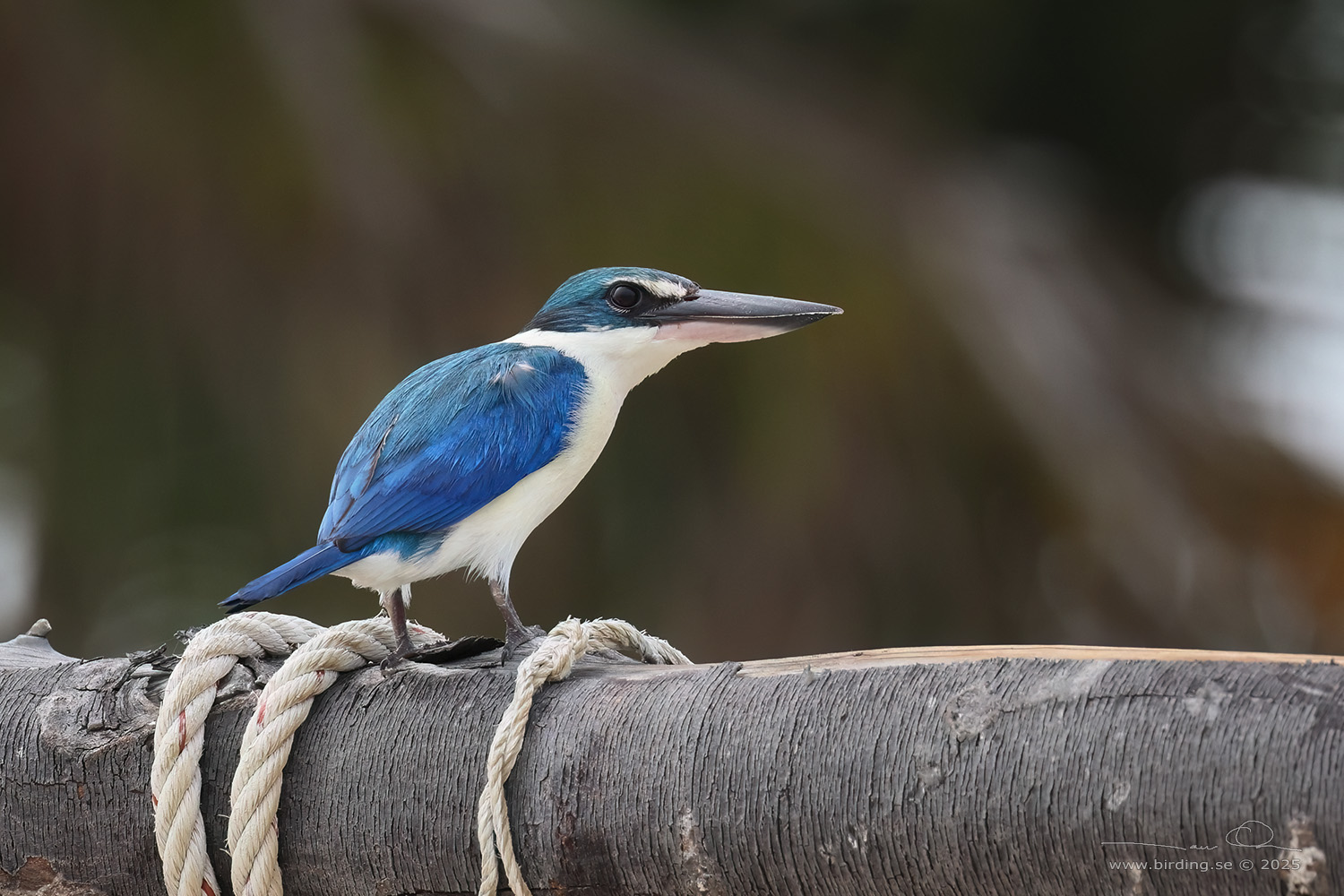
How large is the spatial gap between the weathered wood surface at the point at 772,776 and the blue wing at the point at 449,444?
1.27 feet

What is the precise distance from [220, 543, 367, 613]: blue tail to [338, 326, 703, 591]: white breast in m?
0.05

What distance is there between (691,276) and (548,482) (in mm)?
2912

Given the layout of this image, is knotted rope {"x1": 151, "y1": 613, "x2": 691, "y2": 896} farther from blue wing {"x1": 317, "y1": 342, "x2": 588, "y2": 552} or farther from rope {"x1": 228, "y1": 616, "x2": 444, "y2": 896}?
blue wing {"x1": 317, "y1": 342, "x2": 588, "y2": 552}

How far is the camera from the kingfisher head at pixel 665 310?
7.74ft

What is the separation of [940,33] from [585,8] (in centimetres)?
163

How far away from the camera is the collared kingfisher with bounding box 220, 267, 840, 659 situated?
209cm

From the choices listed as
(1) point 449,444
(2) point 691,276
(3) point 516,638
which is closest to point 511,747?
(3) point 516,638

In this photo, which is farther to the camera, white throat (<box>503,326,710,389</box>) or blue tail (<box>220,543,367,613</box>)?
white throat (<box>503,326,710,389</box>)

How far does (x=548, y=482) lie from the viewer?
225 cm

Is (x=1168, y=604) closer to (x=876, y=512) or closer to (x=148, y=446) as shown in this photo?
(x=876, y=512)

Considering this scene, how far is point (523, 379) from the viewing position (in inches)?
89.3

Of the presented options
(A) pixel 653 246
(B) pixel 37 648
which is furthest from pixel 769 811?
(A) pixel 653 246
